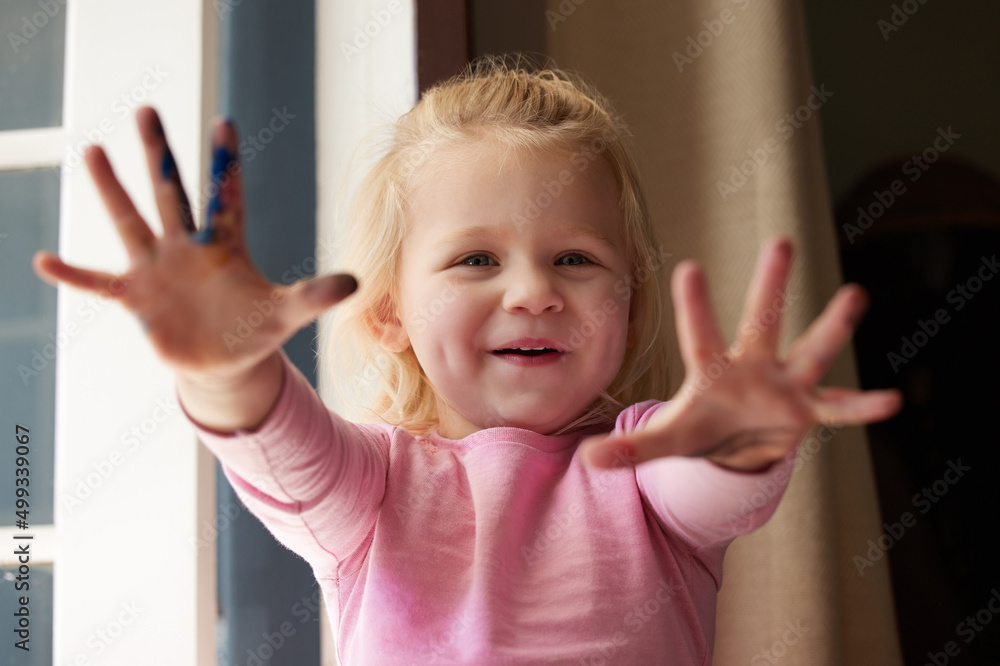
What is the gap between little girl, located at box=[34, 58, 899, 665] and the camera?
0.42m

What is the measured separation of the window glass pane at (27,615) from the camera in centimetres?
77

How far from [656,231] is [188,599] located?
664mm

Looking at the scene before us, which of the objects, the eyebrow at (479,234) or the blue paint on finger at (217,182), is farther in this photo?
the eyebrow at (479,234)

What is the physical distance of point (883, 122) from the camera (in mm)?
1031

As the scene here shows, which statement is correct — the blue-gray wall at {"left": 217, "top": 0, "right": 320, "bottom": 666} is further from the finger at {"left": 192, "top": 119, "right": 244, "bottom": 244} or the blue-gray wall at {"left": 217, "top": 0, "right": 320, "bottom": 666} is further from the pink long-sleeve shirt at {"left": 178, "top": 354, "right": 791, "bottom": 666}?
the finger at {"left": 192, "top": 119, "right": 244, "bottom": 244}

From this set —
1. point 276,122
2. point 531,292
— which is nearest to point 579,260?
point 531,292

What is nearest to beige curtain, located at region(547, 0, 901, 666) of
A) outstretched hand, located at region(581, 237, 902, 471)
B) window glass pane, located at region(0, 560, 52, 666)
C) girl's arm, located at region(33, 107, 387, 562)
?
outstretched hand, located at region(581, 237, 902, 471)

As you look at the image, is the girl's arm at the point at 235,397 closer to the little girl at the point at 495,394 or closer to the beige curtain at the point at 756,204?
the little girl at the point at 495,394

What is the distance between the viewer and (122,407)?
81 cm

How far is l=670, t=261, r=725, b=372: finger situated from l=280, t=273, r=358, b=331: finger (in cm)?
18

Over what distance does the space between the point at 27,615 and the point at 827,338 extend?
32.3 inches

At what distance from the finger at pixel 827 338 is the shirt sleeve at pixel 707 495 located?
8cm

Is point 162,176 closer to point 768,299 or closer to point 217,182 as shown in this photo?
point 217,182

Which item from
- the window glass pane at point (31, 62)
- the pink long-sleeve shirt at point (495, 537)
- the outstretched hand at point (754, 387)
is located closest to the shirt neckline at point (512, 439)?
the pink long-sleeve shirt at point (495, 537)
